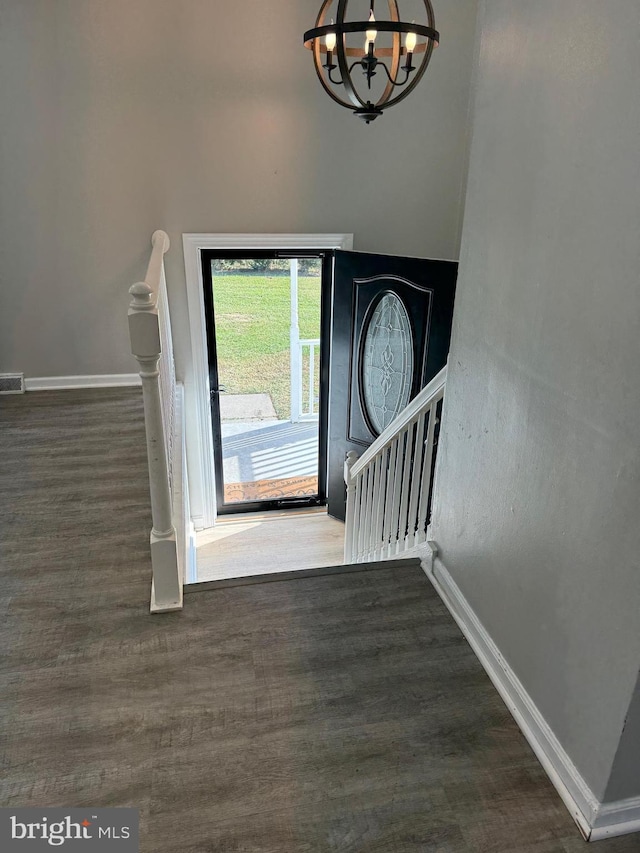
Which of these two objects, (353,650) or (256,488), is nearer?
(353,650)

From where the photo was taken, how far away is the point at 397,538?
3.05 metres

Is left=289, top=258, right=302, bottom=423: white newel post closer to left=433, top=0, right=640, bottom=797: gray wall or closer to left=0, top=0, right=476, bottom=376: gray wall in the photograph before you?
left=0, top=0, right=476, bottom=376: gray wall

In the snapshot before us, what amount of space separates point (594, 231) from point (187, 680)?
1607 millimetres

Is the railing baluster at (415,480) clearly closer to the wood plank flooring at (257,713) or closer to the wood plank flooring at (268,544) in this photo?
the wood plank flooring at (257,713)

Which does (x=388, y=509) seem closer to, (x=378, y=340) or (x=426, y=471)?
(x=426, y=471)

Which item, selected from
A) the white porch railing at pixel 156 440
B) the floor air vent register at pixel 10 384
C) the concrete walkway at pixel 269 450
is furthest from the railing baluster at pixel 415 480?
the floor air vent register at pixel 10 384

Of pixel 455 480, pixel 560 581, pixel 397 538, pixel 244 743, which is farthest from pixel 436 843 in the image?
pixel 397 538

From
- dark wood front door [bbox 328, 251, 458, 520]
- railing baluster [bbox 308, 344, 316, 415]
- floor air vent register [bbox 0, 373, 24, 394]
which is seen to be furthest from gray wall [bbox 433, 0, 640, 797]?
floor air vent register [bbox 0, 373, 24, 394]

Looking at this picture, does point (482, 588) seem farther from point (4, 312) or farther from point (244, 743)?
point (4, 312)

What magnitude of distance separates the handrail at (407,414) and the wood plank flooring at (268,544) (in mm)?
1238


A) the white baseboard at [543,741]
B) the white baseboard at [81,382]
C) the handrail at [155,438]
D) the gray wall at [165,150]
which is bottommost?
the white baseboard at [543,741]

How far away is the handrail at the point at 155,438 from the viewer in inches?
69.4

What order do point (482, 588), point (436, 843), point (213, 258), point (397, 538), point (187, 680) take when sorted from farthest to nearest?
point (213, 258) → point (397, 538) → point (482, 588) → point (187, 680) → point (436, 843)

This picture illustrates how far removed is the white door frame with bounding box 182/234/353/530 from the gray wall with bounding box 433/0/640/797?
2331mm
